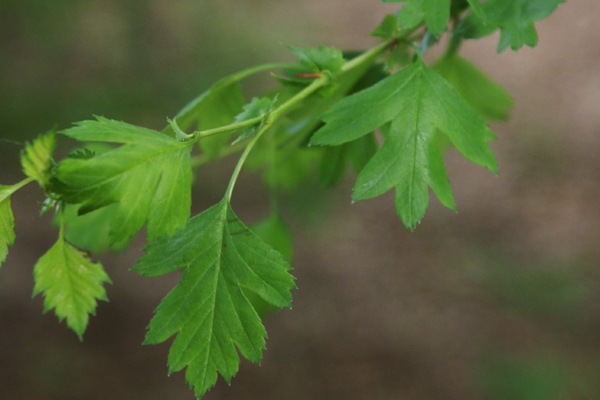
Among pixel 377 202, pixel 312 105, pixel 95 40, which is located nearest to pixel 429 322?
pixel 377 202

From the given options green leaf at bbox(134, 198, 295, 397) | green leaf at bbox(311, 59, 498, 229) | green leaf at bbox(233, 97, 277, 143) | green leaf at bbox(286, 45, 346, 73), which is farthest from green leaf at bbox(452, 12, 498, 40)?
green leaf at bbox(134, 198, 295, 397)

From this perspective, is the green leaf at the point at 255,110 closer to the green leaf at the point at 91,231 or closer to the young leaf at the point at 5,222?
the young leaf at the point at 5,222

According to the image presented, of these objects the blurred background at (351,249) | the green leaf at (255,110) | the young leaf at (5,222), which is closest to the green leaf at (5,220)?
the young leaf at (5,222)

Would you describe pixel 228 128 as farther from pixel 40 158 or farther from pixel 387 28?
pixel 387 28

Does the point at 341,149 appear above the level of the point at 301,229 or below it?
above

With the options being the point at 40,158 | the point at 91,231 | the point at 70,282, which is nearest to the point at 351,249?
the point at 91,231

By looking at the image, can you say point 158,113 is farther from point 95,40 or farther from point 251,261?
point 251,261
